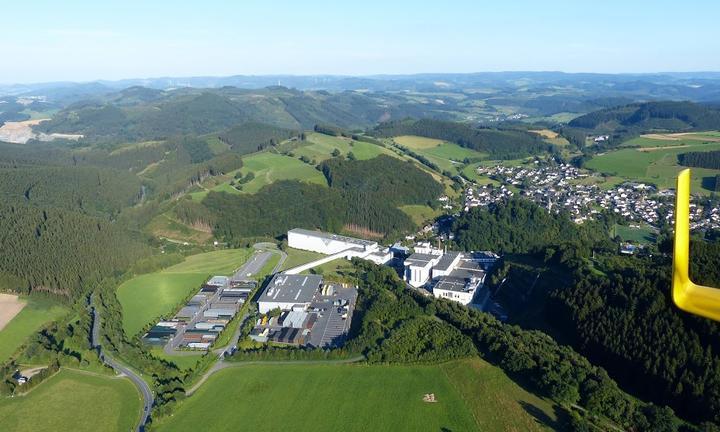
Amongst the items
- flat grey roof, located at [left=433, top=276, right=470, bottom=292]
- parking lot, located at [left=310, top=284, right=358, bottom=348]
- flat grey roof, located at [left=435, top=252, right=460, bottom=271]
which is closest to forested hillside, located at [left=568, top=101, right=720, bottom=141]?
flat grey roof, located at [left=435, top=252, right=460, bottom=271]

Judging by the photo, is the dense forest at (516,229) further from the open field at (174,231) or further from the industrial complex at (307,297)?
the open field at (174,231)

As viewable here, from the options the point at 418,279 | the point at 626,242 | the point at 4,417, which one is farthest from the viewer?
the point at 626,242

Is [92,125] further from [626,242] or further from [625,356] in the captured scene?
[625,356]

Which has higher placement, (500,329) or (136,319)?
(500,329)

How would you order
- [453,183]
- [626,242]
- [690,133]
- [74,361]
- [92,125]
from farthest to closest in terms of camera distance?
[92,125], [690,133], [453,183], [626,242], [74,361]

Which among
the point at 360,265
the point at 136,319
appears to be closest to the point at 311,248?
the point at 360,265

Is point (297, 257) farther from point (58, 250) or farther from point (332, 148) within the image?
point (332, 148)
